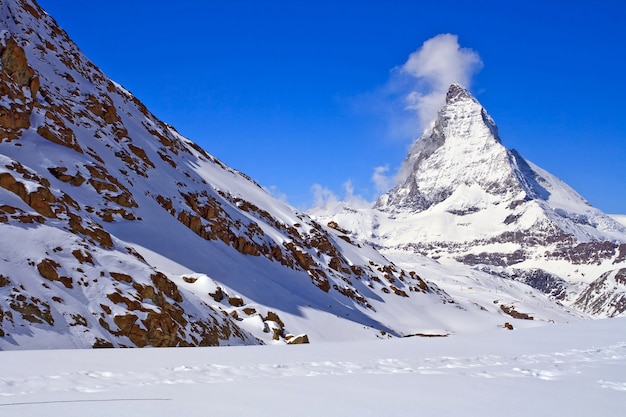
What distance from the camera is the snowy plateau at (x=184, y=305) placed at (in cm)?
968

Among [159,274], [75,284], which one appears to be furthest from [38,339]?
[159,274]

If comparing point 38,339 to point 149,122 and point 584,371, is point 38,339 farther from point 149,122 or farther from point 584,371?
point 149,122

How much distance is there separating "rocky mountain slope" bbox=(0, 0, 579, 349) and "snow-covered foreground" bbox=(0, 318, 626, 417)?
13131mm

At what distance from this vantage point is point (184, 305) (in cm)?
3591

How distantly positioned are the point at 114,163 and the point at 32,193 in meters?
24.8

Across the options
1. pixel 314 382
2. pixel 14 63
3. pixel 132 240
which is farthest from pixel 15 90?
pixel 314 382

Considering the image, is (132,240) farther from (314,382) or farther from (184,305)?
(314,382)

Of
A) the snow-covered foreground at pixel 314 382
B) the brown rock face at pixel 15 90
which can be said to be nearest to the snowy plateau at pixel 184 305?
the snow-covered foreground at pixel 314 382

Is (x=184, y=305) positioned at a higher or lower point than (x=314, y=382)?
higher

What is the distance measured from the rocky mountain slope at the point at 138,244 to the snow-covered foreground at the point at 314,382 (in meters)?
13.1

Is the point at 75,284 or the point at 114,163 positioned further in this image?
the point at 114,163

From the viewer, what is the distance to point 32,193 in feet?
115

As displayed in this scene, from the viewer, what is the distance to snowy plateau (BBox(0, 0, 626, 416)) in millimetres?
9680

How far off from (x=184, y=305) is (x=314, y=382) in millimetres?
26489
